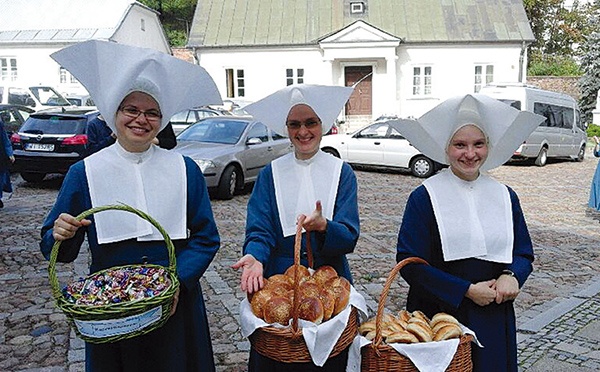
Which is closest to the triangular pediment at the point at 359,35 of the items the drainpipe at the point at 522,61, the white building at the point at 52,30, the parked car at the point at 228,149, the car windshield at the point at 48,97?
the drainpipe at the point at 522,61

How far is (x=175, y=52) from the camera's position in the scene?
35031 millimetres

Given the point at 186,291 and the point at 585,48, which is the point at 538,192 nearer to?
the point at 186,291

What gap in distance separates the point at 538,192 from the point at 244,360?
1086 centimetres

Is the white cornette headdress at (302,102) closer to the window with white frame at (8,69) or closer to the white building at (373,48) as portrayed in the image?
the white building at (373,48)

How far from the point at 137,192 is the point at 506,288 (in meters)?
1.71

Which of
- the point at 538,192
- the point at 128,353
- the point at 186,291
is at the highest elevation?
the point at 186,291

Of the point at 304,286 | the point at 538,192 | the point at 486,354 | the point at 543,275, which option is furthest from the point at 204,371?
the point at 538,192

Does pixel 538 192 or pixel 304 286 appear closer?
pixel 304 286

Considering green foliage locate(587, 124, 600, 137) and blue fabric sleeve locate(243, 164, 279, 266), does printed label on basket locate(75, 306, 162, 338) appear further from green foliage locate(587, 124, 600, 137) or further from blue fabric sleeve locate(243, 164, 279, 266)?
green foliage locate(587, 124, 600, 137)

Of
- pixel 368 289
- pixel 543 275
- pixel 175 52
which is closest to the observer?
pixel 368 289

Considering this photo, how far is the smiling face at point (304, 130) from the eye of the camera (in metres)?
2.85

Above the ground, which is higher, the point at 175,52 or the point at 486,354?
the point at 175,52

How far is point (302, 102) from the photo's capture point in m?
2.83

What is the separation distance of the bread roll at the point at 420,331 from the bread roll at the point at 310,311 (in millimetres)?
381
